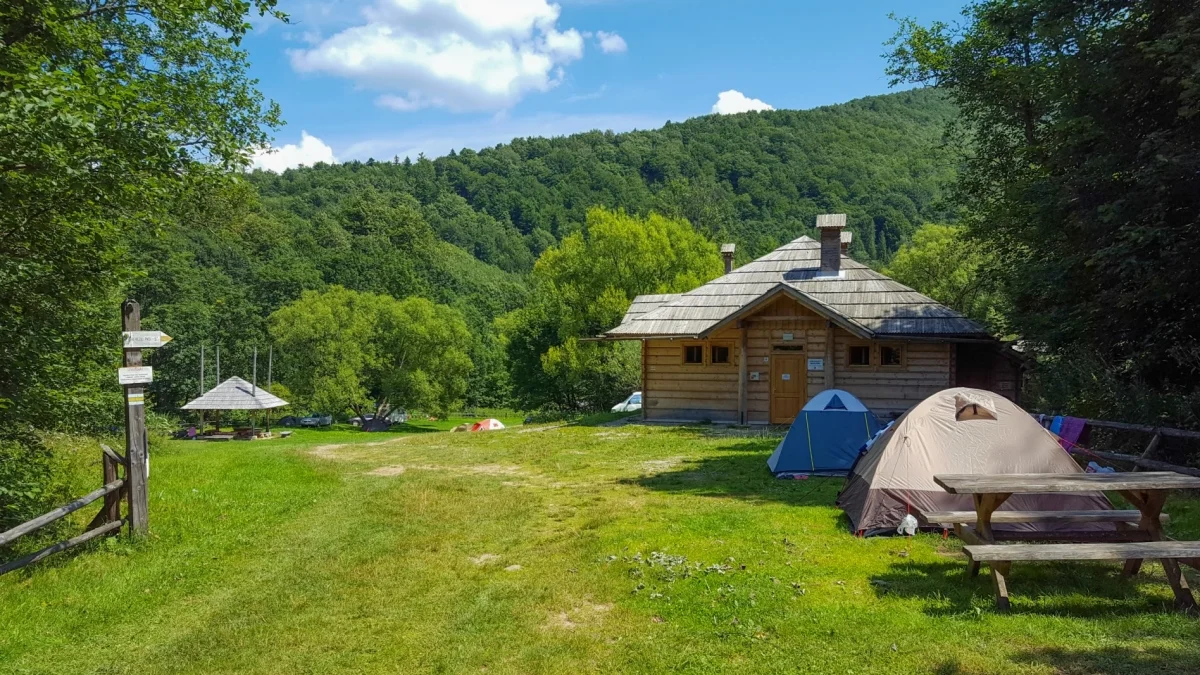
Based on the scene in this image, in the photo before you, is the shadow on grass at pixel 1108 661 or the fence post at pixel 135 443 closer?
the shadow on grass at pixel 1108 661

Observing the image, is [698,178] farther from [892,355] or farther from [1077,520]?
[1077,520]

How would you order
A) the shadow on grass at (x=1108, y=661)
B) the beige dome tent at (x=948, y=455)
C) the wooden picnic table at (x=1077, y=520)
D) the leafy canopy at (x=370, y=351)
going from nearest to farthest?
the shadow on grass at (x=1108, y=661), the wooden picnic table at (x=1077, y=520), the beige dome tent at (x=948, y=455), the leafy canopy at (x=370, y=351)

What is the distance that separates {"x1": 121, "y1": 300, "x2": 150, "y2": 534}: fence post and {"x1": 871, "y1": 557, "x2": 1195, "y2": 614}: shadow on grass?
807 centimetres

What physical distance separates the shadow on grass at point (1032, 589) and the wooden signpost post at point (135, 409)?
808 cm

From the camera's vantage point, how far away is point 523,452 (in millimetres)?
16188

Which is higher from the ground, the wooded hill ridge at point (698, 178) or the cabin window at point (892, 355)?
the wooded hill ridge at point (698, 178)

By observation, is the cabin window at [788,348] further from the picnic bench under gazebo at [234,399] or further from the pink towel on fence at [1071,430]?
the picnic bench under gazebo at [234,399]

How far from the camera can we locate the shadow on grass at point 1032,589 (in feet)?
18.3

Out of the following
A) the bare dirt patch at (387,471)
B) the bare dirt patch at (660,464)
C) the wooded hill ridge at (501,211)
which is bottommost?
the bare dirt patch at (387,471)

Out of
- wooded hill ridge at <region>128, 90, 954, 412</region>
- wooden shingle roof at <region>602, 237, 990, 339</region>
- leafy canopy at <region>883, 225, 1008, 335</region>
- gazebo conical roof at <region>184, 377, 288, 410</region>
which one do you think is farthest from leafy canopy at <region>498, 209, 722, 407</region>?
gazebo conical roof at <region>184, 377, 288, 410</region>

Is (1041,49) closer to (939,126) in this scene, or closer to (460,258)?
(460,258)

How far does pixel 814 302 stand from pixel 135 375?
48.6ft

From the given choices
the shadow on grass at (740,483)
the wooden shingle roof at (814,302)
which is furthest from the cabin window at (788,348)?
the shadow on grass at (740,483)

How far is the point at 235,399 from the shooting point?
99.3ft
